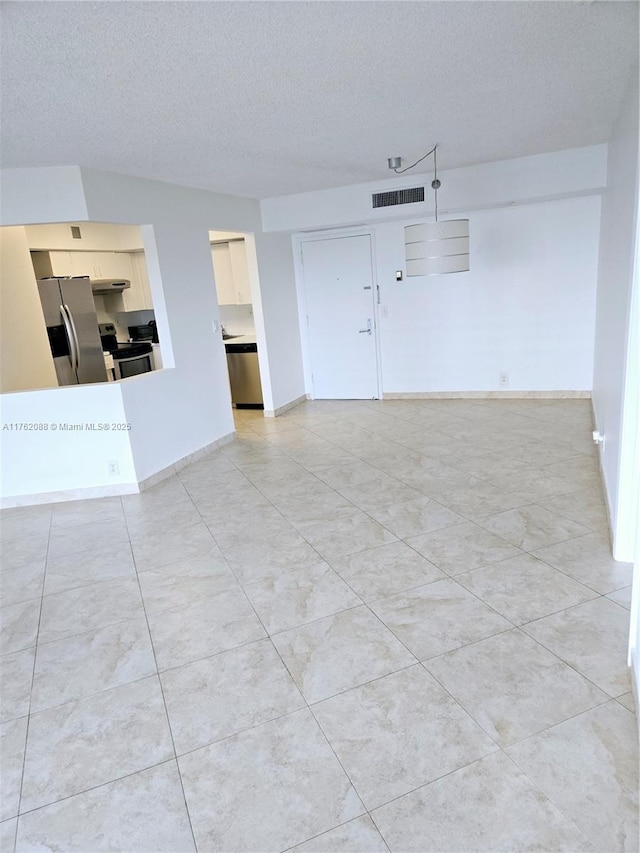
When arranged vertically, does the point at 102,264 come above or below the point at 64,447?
above

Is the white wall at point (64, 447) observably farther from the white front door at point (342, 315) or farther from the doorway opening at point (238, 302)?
the white front door at point (342, 315)

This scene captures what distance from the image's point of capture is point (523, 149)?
4.41 m

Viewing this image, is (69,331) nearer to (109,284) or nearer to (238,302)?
(109,284)

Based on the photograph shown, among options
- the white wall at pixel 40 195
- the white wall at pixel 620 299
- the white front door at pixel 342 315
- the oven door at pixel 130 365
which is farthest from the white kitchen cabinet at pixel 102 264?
the white wall at pixel 620 299

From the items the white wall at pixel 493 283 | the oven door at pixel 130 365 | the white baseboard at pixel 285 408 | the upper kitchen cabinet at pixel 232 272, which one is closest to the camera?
the white wall at pixel 493 283

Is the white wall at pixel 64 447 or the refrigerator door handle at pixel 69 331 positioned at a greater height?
the refrigerator door handle at pixel 69 331

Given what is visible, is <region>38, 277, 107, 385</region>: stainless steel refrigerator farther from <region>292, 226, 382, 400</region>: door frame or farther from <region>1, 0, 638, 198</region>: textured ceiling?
<region>292, 226, 382, 400</region>: door frame

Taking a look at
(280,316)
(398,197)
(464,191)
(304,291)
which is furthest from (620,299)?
(304,291)

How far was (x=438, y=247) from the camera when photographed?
3893 millimetres

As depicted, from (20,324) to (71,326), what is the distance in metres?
0.63

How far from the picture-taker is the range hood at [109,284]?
6.37m

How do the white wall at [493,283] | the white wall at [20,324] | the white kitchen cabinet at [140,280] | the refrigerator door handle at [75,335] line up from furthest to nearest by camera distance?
the white kitchen cabinet at [140,280], the refrigerator door handle at [75,335], the white wall at [493,283], the white wall at [20,324]

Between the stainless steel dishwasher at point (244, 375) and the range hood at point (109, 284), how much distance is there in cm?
151

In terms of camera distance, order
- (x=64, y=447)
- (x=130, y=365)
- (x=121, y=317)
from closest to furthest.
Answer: (x=64, y=447), (x=130, y=365), (x=121, y=317)
